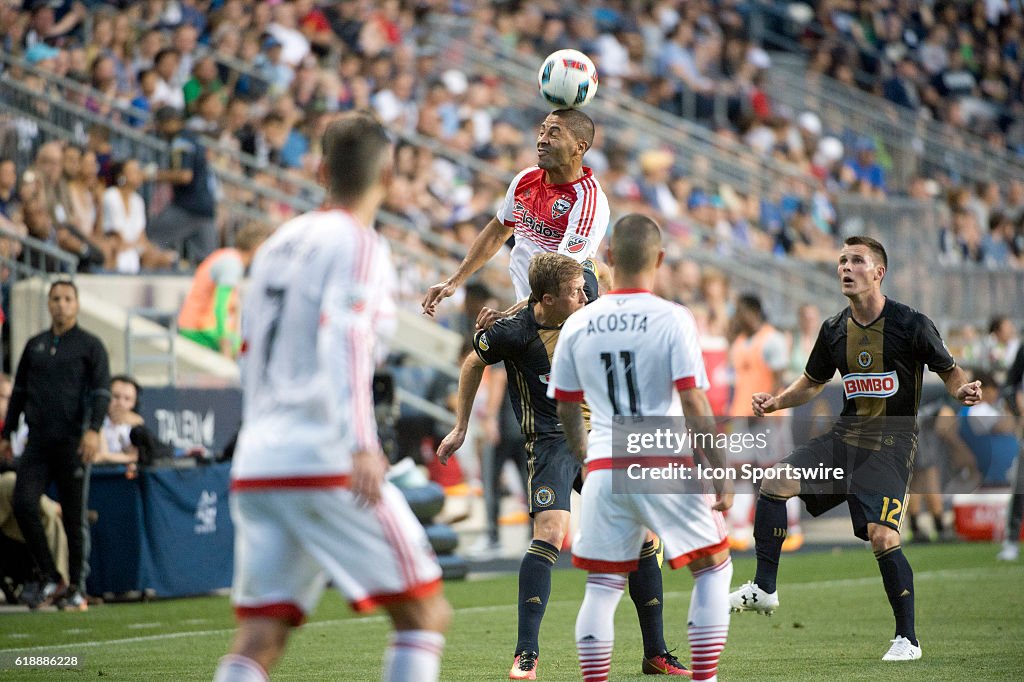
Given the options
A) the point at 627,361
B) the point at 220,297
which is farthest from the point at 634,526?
the point at 220,297

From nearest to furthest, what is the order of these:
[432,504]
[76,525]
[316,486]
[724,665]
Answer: [316,486]
[724,665]
[76,525]
[432,504]

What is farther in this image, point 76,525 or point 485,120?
point 485,120

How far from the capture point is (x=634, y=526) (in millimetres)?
6117

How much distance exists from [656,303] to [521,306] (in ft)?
7.22

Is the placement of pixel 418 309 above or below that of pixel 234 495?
above

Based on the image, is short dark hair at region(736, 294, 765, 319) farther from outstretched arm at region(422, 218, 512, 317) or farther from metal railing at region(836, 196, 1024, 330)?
outstretched arm at region(422, 218, 512, 317)

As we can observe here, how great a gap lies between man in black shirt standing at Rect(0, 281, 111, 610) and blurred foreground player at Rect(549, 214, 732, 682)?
20.4ft

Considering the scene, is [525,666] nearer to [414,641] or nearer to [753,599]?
[753,599]

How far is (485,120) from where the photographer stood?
2262cm

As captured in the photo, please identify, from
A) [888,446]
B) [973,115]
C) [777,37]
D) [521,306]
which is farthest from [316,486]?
[973,115]

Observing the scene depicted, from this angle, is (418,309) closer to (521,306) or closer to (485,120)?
(485,120)

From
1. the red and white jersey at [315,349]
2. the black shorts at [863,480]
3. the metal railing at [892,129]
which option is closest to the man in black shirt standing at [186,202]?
the black shorts at [863,480]

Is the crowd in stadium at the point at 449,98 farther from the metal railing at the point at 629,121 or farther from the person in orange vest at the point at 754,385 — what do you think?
the person in orange vest at the point at 754,385

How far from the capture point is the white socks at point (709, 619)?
5.99 m
